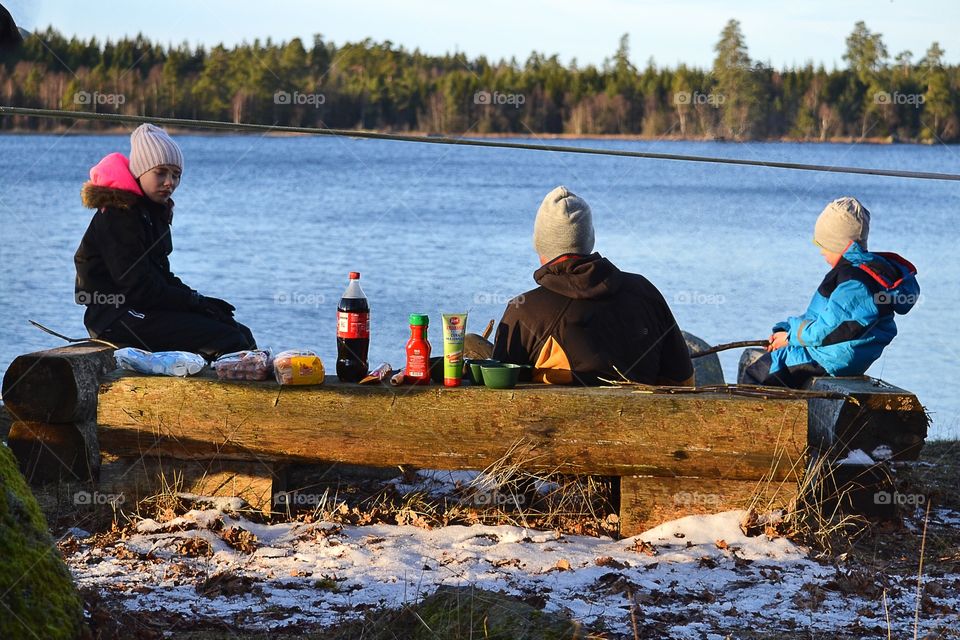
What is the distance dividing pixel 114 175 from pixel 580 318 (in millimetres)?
2727

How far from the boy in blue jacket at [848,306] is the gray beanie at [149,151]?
340 cm

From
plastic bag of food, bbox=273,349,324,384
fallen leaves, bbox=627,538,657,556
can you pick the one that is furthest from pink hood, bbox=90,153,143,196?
fallen leaves, bbox=627,538,657,556

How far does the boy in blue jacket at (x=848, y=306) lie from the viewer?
589 centimetres

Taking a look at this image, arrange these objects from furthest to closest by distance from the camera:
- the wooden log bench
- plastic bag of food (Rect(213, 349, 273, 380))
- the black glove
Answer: the black glove < plastic bag of food (Rect(213, 349, 273, 380)) < the wooden log bench

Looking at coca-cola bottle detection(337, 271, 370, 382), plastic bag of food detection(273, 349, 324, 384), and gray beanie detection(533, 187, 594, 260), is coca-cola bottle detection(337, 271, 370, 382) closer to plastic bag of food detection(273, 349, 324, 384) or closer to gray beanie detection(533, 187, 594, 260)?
plastic bag of food detection(273, 349, 324, 384)

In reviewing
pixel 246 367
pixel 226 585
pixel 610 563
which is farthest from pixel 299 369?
pixel 610 563

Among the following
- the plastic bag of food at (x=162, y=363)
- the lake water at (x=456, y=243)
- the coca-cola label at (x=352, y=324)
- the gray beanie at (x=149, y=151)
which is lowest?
the lake water at (x=456, y=243)

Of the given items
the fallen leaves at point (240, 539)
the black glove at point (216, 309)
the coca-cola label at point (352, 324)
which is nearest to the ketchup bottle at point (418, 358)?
the coca-cola label at point (352, 324)

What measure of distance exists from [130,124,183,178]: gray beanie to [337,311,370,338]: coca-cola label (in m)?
1.82

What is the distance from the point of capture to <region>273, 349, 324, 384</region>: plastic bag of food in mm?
4879

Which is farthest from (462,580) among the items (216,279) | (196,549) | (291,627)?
(216,279)

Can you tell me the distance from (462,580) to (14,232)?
67.4 feet

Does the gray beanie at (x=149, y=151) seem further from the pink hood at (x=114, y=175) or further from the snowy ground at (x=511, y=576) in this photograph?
the snowy ground at (x=511, y=576)

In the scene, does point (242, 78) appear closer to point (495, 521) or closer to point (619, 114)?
point (619, 114)
